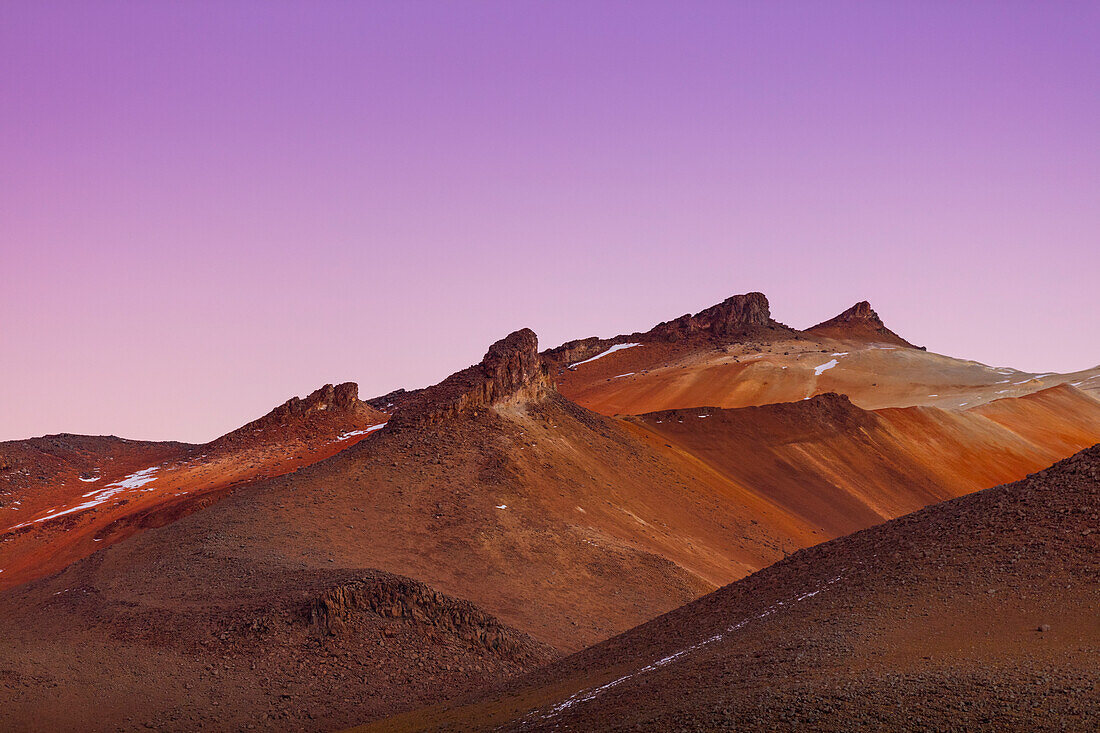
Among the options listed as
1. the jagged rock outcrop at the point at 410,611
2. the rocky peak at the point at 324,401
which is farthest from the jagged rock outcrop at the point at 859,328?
the jagged rock outcrop at the point at 410,611

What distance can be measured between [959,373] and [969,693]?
97.2 m

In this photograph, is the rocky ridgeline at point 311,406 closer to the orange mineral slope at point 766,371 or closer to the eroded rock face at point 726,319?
the orange mineral slope at point 766,371

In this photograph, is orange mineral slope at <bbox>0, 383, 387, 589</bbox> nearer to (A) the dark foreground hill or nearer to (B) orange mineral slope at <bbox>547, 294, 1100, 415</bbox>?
(A) the dark foreground hill

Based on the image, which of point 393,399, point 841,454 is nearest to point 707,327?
point 393,399

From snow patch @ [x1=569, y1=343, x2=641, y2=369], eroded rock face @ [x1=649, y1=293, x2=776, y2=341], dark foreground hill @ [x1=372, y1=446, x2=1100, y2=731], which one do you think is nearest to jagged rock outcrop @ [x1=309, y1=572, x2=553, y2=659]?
dark foreground hill @ [x1=372, y1=446, x2=1100, y2=731]

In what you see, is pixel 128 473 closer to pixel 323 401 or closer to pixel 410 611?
pixel 323 401

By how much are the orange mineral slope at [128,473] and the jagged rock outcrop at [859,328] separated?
2924 inches

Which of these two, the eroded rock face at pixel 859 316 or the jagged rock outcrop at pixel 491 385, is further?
the eroded rock face at pixel 859 316

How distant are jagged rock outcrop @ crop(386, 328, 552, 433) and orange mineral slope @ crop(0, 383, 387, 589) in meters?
7.55

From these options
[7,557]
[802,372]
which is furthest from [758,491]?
[802,372]

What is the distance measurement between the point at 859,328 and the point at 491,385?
88.1 meters

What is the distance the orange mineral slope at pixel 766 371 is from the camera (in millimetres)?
91500

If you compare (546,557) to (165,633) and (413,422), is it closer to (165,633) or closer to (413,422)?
(413,422)

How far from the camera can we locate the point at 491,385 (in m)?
39.7
